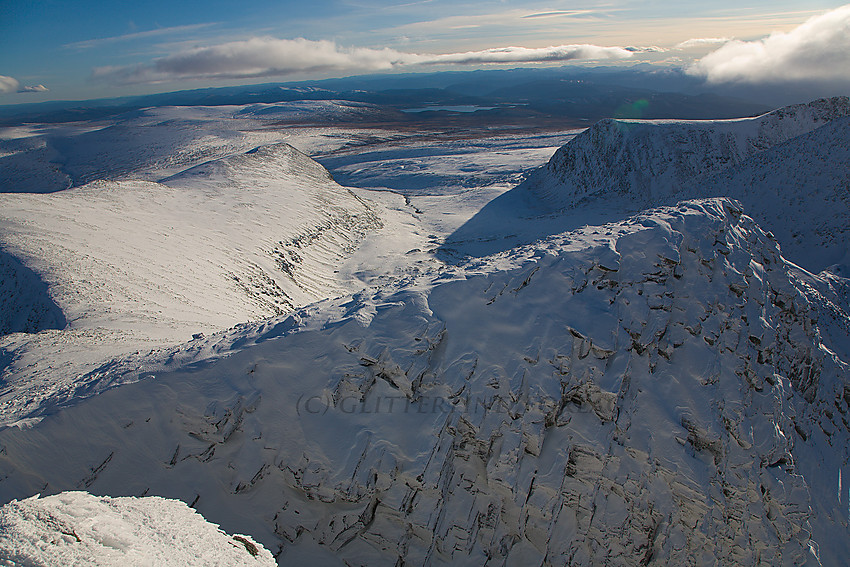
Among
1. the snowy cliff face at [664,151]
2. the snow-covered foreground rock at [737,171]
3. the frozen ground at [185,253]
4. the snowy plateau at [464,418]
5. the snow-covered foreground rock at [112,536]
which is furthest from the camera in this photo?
the snowy cliff face at [664,151]

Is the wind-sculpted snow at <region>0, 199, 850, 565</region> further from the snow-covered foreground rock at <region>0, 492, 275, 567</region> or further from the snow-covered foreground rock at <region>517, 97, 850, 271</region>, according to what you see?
the snow-covered foreground rock at <region>517, 97, 850, 271</region>

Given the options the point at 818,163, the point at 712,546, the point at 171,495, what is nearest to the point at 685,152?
the point at 818,163

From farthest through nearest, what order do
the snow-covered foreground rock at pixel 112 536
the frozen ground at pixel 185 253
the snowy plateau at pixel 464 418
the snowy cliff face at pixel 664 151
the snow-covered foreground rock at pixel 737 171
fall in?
the snowy cliff face at pixel 664 151, the snow-covered foreground rock at pixel 737 171, the frozen ground at pixel 185 253, the snowy plateau at pixel 464 418, the snow-covered foreground rock at pixel 112 536

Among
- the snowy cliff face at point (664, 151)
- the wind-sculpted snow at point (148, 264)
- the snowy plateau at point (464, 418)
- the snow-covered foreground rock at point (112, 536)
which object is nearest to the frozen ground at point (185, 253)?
the wind-sculpted snow at point (148, 264)

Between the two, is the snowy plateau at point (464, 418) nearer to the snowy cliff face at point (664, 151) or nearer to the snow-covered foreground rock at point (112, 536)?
the snow-covered foreground rock at point (112, 536)

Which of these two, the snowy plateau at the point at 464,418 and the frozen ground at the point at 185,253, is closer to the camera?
the snowy plateau at the point at 464,418

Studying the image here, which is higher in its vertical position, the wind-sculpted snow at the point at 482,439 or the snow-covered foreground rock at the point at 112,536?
the snow-covered foreground rock at the point at 112,536
